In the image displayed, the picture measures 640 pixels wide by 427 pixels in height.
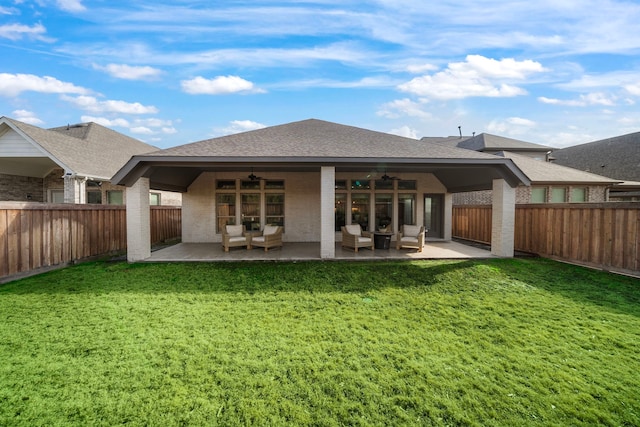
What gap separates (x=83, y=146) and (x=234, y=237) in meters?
9.55

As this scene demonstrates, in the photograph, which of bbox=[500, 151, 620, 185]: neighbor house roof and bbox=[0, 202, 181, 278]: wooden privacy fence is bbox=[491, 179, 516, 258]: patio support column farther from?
bbox=[0, 202, 181, 278]: wooden privacy fence

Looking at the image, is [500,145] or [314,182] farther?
[500,145]

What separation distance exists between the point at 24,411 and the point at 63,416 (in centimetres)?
40

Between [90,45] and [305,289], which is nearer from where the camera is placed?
[305,289]

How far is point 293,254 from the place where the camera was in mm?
9141

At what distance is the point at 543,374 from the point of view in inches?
119

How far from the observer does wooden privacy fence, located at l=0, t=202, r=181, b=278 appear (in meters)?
6.22

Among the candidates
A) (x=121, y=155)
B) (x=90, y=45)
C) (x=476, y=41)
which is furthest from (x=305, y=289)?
(x=121, y=155)

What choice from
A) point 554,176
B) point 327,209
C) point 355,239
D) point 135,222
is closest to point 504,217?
point 355,239

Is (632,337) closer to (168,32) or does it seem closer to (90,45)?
(168,32)

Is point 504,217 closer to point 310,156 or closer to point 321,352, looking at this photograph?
point 310,156

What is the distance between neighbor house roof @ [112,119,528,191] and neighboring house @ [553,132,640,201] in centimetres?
1633

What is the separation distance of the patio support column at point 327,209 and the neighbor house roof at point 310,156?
331 mm

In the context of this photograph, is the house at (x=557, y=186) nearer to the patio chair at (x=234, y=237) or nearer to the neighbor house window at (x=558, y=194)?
the neighbor house window at (x=558, y=194)
